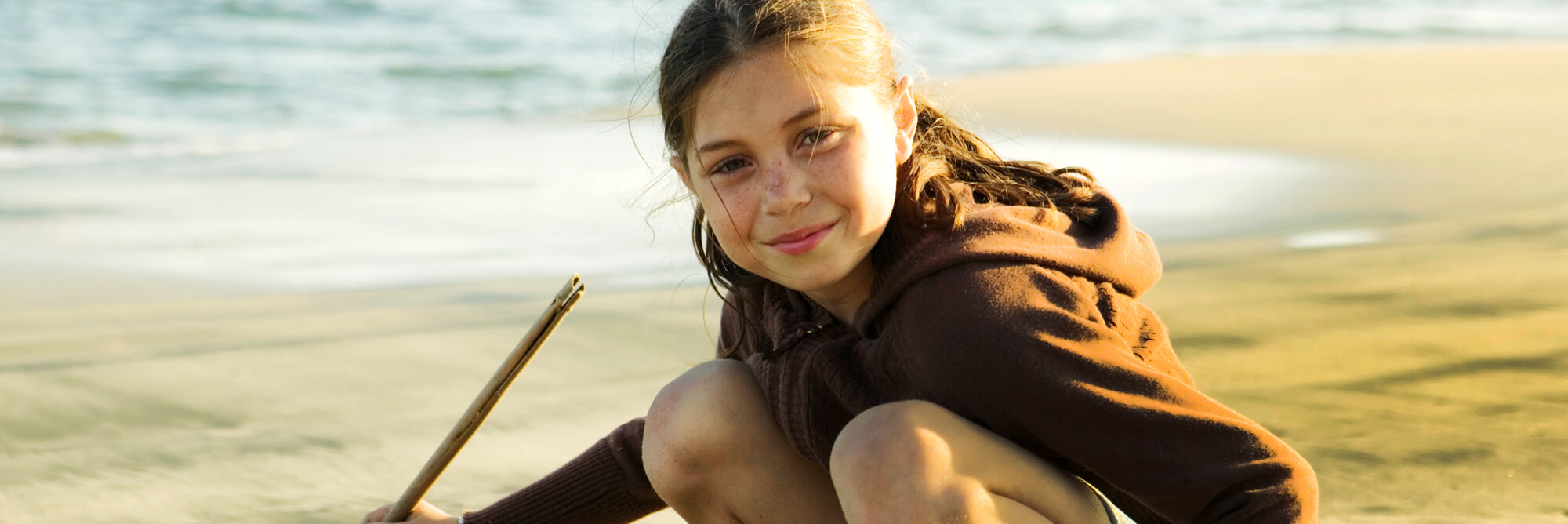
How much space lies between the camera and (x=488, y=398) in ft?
6.66

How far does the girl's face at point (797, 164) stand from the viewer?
5.60 ft

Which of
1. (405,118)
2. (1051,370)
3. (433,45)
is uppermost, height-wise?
(433,45)

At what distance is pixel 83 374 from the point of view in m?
3.05

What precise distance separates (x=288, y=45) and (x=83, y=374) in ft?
25.9

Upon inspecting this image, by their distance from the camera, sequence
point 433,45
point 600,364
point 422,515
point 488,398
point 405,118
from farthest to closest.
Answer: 1. point 433,45
2. point 405,118
3. point 600,364
4. point 422,515
5. point 488,398

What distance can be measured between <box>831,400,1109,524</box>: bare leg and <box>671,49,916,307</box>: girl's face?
0.78 ft

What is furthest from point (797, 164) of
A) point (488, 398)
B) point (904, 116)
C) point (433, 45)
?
point (433, 45)

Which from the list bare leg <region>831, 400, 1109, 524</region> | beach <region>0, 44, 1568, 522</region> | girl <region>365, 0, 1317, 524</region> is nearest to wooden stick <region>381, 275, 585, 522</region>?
girl <region>365, 0, 1317, 524</region>

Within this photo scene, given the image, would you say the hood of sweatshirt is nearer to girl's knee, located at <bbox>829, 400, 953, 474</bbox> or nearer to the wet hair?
the wet hair

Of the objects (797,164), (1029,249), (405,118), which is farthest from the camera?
(405,118)

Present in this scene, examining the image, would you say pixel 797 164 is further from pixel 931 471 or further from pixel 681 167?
pixel 931 471

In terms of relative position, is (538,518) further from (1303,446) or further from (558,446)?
(1303,446)

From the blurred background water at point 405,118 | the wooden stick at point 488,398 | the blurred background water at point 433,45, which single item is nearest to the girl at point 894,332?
the wooden stick at point 488,398

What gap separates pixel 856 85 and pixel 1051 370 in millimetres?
432
